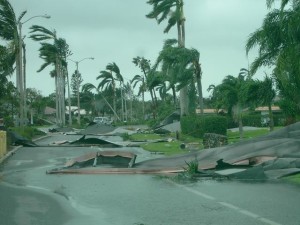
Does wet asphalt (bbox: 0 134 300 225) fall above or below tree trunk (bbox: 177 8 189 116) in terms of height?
below

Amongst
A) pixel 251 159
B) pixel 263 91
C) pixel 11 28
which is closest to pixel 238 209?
pixel 251 159

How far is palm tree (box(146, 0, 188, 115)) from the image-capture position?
52.6 metres

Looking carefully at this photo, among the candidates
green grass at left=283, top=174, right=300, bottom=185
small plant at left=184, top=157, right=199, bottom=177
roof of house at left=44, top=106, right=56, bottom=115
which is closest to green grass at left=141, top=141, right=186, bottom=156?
small plant at left=184, top=157, right=199, bottom=177

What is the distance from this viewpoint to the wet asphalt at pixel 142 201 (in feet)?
30.2

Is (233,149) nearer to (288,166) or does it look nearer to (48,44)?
(288,166)

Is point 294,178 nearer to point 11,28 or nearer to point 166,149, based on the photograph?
point 166,149

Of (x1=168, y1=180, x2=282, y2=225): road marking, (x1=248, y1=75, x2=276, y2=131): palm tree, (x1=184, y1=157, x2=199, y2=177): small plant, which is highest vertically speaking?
(x1=248, y1=75, x2=276, y2=131): palm tree

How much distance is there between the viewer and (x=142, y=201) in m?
11.4

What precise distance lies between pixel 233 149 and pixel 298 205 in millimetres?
6591

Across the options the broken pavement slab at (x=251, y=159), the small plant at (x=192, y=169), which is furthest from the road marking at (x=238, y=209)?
the broken pavement slab at (x=251, y=159)

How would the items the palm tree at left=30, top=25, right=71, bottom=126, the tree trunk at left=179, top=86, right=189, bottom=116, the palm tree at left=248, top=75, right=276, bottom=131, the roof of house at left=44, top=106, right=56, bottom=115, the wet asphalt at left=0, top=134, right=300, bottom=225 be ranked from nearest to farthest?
the wet asphalt at left=0, top=134, right=300, bottom=225, the palm tree at left=248, top=75, right=276, bottom=131, the tree trunk at left=179, top=86, right=189, bottom=116, the palm tree at left=30, top=25, right=71, bottom=126, the roof of house at left=44, top=106, right=56, bottom=115

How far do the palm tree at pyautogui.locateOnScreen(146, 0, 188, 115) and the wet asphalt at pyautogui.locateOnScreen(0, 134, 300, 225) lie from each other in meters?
36.9

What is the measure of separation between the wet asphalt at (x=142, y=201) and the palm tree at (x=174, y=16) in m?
36.9

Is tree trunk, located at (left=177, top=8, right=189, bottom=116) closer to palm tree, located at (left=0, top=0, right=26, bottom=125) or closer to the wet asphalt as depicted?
palm tree, located at (left=0, top=0, right=26, bottom=125)
